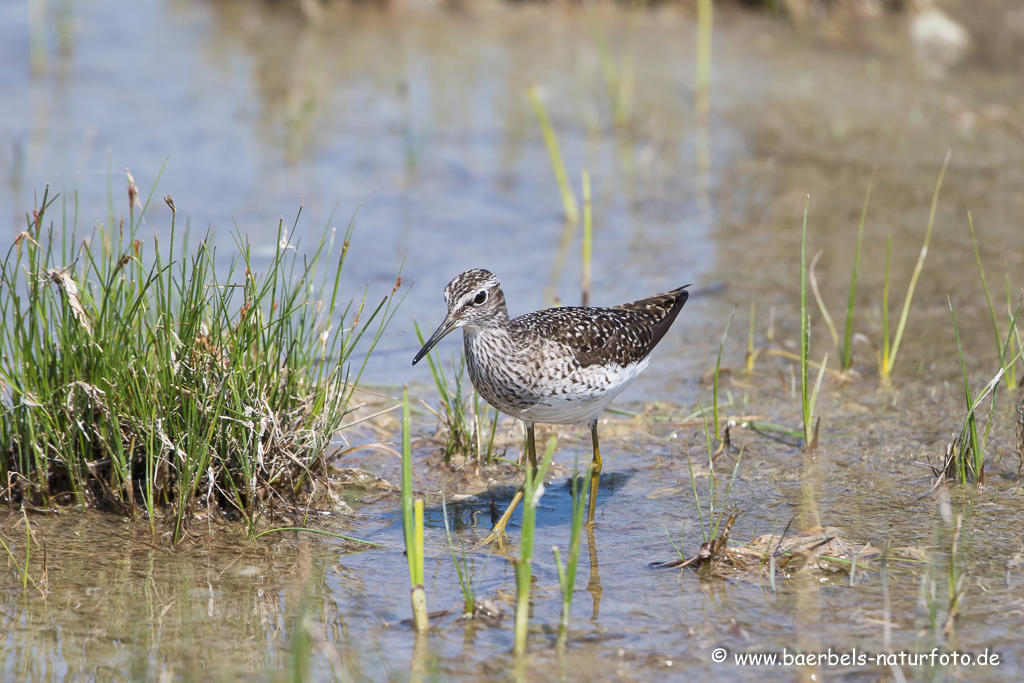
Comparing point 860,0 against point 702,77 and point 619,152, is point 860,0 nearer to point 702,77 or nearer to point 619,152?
point 702,77

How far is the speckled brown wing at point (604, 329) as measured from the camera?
19.2 ft

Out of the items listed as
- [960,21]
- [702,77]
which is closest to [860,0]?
[960,21]

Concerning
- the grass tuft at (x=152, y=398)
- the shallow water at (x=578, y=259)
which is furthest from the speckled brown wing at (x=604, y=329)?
the grass tuft at (x=152, y=398)

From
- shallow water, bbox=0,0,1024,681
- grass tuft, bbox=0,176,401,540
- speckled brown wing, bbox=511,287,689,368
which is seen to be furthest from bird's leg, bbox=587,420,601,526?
grass tuft, bbox=0,176,401,540

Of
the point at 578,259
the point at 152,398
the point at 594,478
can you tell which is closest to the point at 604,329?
the point at 594,478

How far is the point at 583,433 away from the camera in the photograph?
6.95 metres

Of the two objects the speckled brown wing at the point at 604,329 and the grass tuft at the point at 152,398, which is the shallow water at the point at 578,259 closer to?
the grass tuft at the point at 152,398

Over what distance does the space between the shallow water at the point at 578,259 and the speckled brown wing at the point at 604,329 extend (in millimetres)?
673

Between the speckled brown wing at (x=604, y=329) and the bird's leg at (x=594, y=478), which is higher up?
the speckled brown wing at (x=604, y=329)

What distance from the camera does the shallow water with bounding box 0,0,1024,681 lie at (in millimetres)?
4551

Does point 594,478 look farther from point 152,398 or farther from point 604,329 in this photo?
point 152,398

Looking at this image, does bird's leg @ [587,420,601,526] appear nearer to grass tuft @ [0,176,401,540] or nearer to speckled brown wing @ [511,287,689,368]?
speckled brown wing @ [511,287,689,368]

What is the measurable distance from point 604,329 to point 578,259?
339 cm

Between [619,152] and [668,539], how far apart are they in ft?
22.5
